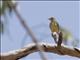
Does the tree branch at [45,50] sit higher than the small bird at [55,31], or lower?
lower

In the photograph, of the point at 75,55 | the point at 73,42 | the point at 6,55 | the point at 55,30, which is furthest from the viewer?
the point at 73,42

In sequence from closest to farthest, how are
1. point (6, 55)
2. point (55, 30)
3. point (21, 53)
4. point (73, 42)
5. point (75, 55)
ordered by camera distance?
point (6, 55) → point (21, 53) → point (75, 55) → point (55, 30) → point (73, 42)

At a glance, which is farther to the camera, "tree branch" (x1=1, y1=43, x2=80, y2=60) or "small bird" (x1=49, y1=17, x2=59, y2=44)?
"small bird" (x1=49, y1=17, x2=59, y2=44)

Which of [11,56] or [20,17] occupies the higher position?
[20,17]

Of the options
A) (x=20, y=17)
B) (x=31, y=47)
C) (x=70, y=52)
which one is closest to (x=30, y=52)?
(x=31, y=47)

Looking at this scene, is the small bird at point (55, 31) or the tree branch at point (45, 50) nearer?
the tree branch at point (45, 50)

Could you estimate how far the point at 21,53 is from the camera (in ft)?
6.79

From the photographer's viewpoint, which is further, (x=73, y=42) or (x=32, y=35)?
(x=73, y=42)

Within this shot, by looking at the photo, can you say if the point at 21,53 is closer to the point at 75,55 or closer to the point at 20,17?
the point at 75,55

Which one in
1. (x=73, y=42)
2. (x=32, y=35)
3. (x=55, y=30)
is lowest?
(x=73, y=42)

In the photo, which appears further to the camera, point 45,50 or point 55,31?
point 55,31

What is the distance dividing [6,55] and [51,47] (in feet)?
1.46

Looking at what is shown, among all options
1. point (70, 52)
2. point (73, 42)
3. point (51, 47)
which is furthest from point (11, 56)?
point (73, 42)

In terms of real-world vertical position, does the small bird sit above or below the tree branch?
above
